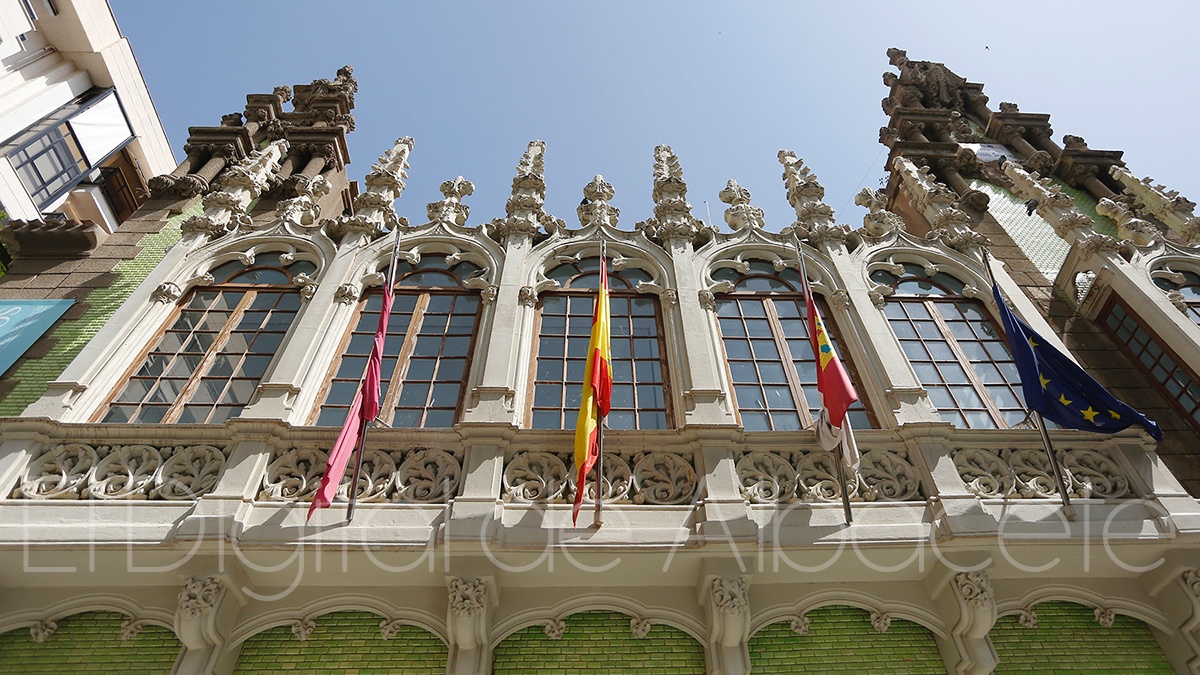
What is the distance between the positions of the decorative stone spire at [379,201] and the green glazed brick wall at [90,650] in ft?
23.9

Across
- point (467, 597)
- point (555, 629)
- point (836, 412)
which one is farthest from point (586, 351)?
point (467, 597)

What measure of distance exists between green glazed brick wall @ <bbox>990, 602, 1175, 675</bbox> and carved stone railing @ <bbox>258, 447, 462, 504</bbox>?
6597 millimetres

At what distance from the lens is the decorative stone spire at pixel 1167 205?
1421 centimetres

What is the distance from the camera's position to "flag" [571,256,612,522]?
7.59m

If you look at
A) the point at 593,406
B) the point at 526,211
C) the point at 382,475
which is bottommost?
the point at 382,475

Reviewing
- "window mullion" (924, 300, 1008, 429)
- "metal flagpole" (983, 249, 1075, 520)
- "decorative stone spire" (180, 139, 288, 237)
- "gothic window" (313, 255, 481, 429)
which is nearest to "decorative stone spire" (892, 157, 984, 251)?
"window mullion" (924, 300, 1008, 429)

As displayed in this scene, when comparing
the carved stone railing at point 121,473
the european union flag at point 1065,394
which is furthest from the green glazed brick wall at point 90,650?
the european union flag at point 1065,394

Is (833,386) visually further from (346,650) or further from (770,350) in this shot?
(346,650)

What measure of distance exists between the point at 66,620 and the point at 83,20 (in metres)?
30.5

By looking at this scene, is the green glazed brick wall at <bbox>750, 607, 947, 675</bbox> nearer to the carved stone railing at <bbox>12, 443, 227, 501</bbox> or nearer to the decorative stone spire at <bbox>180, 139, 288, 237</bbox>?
the carved stone railing at <bbox>12, 443, 227, 501</bbox>

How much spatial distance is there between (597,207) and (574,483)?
7024mm

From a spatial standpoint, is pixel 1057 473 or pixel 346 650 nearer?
pixel 346 650

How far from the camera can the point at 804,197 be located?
584 inches

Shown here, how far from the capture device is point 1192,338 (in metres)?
10.6
